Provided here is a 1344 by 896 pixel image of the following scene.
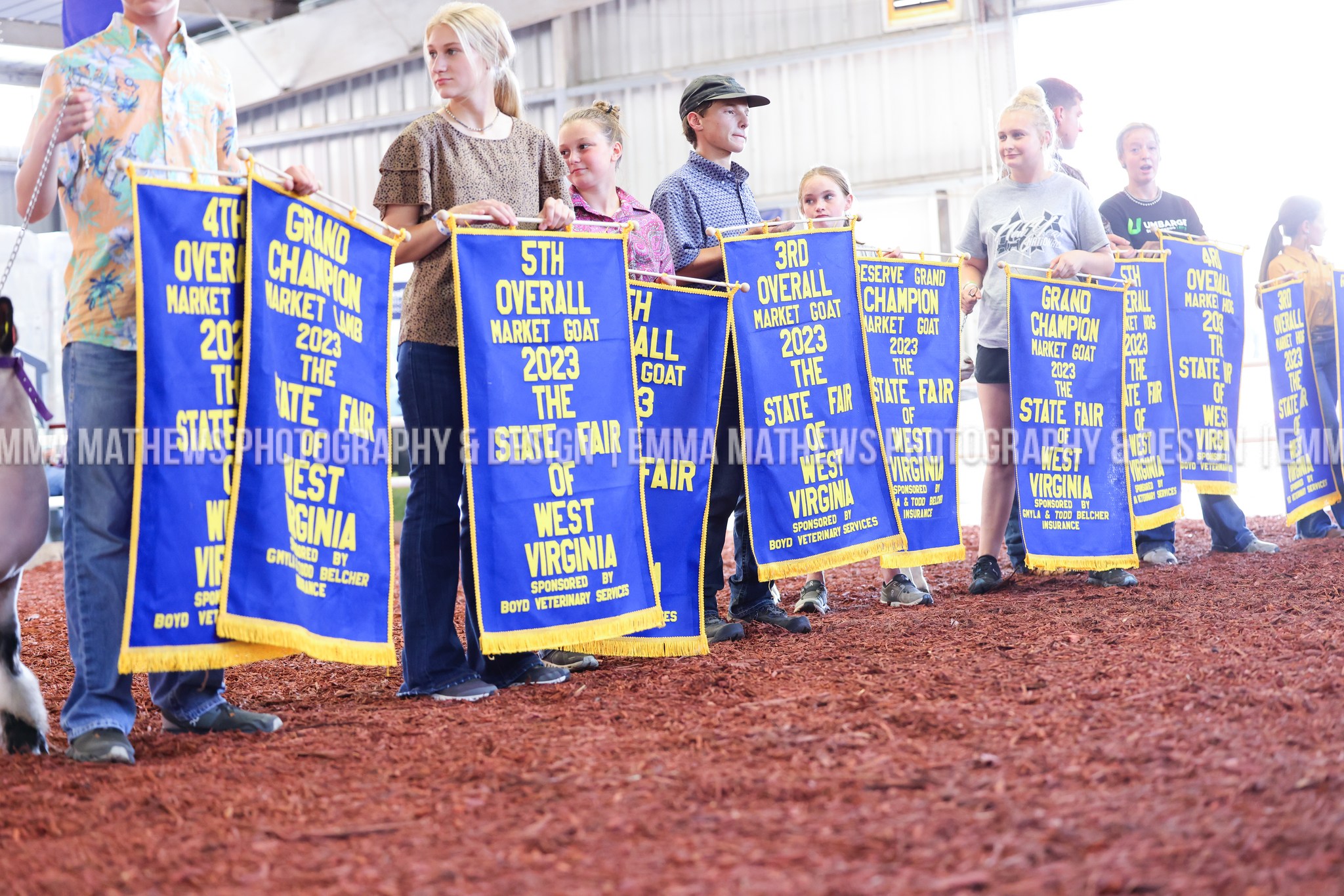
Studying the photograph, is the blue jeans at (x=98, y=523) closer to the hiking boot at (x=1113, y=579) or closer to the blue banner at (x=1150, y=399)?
the hiking boot at (x=1113, y=579)

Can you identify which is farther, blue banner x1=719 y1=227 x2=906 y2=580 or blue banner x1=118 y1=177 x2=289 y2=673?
blue banner x1=719 y1=227 x2=906 y2=580

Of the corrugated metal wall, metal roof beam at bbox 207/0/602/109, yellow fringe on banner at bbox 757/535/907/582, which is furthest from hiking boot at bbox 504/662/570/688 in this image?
metal roof beam at bbox 207/0/602/109

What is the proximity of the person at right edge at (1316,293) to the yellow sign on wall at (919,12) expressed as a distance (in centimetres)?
661

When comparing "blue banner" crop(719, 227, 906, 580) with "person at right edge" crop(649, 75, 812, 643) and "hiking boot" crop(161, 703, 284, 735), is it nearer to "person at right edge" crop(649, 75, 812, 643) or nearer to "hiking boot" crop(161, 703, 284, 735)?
"person at right edge" crop(649, 75, 812, 643)

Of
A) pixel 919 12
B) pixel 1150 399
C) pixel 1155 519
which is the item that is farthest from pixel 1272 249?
pixel 919 12

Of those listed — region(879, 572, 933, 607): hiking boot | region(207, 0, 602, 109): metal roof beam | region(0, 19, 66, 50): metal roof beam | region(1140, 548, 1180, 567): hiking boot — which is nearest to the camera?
region(879, 572, 933, 607): hiking boot

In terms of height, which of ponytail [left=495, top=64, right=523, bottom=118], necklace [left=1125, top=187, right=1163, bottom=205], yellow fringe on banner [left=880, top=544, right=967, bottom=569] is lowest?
yellow fringe on banner [left=880, top=544, right=967, bottom=569]

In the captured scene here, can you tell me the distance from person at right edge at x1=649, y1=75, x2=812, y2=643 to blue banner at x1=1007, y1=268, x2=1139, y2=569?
1.19m

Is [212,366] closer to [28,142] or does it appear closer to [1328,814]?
[28,142]

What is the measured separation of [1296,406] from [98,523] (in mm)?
5633

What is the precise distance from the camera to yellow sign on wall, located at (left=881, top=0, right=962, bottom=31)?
1241 cm

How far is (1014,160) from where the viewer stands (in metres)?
4.85

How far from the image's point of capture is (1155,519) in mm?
5086

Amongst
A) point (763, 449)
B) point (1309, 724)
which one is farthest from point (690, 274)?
point (1309, 724)
